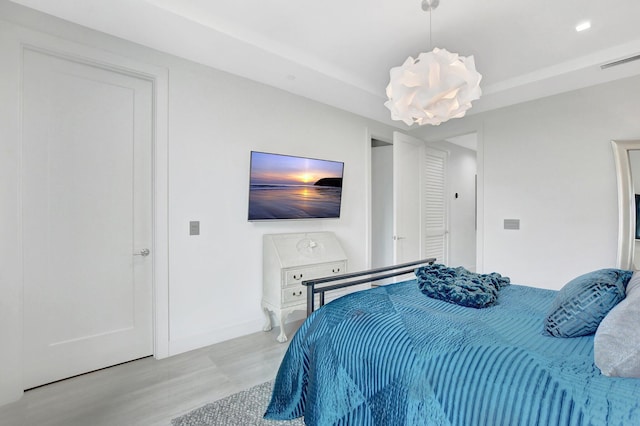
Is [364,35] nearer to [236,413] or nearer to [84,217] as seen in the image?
[84,217]

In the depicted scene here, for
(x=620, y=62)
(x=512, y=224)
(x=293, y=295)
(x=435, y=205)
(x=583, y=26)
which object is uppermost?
(x=583, y=26)

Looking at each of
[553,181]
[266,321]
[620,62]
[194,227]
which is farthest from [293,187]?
[620,62]

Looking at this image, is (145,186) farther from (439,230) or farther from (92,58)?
(439,230)

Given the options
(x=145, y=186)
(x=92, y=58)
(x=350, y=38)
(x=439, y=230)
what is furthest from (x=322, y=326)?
(x=439, y=230)

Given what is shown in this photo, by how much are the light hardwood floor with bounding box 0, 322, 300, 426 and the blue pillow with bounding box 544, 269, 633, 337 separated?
5.78 ft

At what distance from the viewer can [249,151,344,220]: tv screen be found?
2.91 m

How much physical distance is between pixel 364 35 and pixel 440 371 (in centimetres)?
240

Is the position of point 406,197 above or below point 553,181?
below

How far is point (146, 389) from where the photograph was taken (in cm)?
199

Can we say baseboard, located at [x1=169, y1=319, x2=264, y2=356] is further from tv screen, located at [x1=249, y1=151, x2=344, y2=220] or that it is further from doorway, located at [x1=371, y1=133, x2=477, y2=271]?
doorway, located at [x1=371, y1=133, x2=477, y2=271]

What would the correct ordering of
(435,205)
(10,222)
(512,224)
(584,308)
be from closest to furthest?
(584,308)
(10,222)
(512,224)
(435,205)

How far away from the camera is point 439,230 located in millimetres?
5047

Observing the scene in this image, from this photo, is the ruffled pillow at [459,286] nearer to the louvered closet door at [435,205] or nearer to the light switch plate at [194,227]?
the light switch plate at [194,227]

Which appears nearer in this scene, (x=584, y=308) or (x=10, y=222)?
(x=584, y=308)
